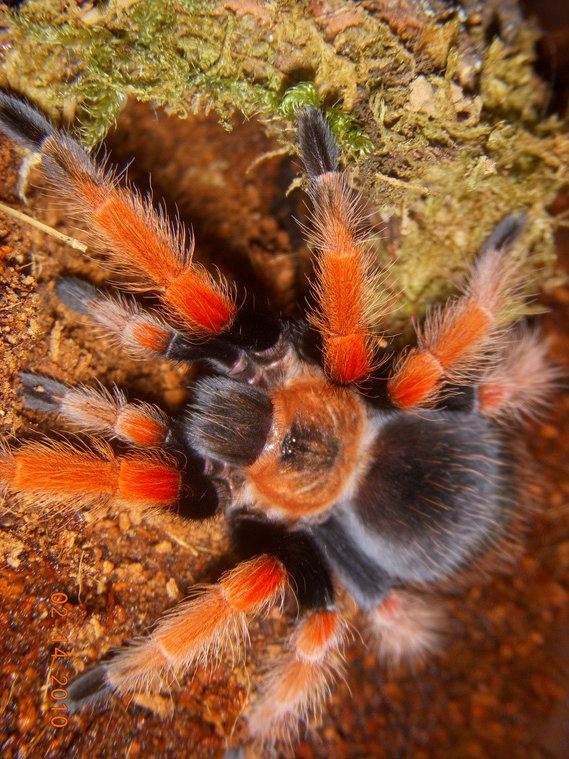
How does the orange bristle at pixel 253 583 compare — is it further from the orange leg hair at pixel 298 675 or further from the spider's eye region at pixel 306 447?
the spider's eye region at pixel 306 447

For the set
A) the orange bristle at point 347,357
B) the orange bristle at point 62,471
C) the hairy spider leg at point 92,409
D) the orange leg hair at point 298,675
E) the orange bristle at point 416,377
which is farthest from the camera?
the orange leg hair at point 298,675

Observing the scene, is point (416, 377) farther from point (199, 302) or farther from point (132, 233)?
point (132, 233)

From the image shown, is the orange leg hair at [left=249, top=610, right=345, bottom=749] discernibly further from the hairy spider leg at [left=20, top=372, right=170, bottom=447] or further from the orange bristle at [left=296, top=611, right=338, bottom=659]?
the hairy spider leg at [left=20, top=372, right=170, bottom=447]

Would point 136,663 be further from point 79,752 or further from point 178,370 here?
point 178,370

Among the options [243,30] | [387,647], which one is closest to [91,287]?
[243,30]

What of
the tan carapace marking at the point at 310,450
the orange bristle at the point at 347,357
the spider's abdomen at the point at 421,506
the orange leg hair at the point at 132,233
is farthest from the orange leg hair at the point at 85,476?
the spider's abdomen at the point at 421,506

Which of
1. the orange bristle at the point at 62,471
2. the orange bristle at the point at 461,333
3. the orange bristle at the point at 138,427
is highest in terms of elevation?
the orange bristle at the point at 461,333

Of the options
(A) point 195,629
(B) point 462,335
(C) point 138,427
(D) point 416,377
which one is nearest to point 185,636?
(A) point 195,629
